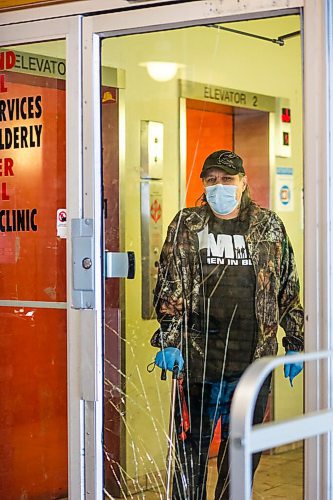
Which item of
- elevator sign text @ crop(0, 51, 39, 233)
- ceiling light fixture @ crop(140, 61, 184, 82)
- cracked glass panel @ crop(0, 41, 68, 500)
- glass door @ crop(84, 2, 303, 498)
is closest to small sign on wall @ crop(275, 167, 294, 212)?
glass door @ crop(84, 2, 303, 498)

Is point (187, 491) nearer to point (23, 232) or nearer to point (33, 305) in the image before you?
point (33, 305)

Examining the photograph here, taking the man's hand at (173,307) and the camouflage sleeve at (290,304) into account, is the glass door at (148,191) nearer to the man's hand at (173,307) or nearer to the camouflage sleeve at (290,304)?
the man's hand at (173,307)

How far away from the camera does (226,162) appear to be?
11.5 ft

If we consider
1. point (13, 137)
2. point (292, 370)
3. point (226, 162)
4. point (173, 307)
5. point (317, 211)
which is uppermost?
point (13, 137)

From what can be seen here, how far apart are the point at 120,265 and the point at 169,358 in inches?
14.7

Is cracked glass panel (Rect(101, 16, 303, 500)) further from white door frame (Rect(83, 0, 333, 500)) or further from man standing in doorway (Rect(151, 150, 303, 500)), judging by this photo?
white door frame (Rect(83, 0, 333, 500))

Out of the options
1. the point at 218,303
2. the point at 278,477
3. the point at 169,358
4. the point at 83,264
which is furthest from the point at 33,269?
the point at 278,477

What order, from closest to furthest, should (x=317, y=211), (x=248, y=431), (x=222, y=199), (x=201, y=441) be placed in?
(x=248, y=431) → (x=317, y=211) → (x=222, y=199) → (x=201, y=441)

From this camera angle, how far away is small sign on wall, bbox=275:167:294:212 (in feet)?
11.3

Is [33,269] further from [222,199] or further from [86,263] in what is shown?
[222,199]

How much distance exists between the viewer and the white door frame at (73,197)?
11.9 feet

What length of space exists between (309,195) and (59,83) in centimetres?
110

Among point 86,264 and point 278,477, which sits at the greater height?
point 86,264

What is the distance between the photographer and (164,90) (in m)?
3.79
